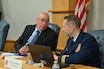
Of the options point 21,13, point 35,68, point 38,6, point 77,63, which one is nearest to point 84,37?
point 77,63

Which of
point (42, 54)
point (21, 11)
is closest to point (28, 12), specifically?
point (21, 11)

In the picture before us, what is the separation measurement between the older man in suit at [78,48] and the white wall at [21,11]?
240cm

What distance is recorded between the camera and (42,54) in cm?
214

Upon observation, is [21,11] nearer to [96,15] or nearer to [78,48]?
[96,15]

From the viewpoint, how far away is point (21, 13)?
5527 mm

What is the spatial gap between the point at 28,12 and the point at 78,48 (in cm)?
310

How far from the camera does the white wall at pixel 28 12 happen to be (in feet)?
14.0

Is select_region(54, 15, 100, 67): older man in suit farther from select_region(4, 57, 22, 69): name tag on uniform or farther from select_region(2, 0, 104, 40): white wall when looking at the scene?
select_region(2, 0, 104, 40): white wall

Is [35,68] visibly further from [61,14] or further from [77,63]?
[61,14]

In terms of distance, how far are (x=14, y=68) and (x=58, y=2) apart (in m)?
2.35

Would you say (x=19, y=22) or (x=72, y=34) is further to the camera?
(x=19, y=22)

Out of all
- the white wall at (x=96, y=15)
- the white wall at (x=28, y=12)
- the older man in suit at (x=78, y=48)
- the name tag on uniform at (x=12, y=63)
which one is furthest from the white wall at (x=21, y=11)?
the name tag on uniform at (x=12, y=63)

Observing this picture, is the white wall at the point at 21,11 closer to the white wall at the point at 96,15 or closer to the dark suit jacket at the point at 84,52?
the white wall at the point at 96,15

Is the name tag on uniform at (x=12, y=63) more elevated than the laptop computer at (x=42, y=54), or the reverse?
the laptop computer at (x=42, y=54)
